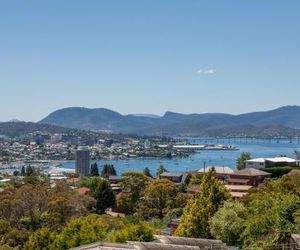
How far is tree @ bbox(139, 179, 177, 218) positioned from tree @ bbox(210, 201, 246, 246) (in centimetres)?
1230

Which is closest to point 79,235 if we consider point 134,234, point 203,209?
point 134,234

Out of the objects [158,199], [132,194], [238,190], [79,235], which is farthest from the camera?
[132,194]

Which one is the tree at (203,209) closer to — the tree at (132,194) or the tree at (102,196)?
the tree at (102,196)

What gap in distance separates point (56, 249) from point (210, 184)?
5691 millimetres

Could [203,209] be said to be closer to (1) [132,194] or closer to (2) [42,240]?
(2) [42,240]

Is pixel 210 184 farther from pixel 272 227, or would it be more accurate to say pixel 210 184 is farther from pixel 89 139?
pixel 89 139

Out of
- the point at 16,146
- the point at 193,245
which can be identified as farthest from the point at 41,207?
the point at 16,146

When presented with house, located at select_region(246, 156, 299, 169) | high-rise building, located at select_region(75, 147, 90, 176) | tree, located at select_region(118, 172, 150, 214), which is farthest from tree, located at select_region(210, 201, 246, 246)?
high-rise building, located at select_region(75, 147, 90, 176)

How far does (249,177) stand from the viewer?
107 ft

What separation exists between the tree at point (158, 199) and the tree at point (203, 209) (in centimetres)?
1008

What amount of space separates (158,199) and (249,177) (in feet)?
19.9

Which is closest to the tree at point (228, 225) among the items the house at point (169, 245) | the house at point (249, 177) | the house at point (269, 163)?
the house at point (169, 245)

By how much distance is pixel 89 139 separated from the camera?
7785 inches

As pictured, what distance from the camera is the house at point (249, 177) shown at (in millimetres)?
32188
